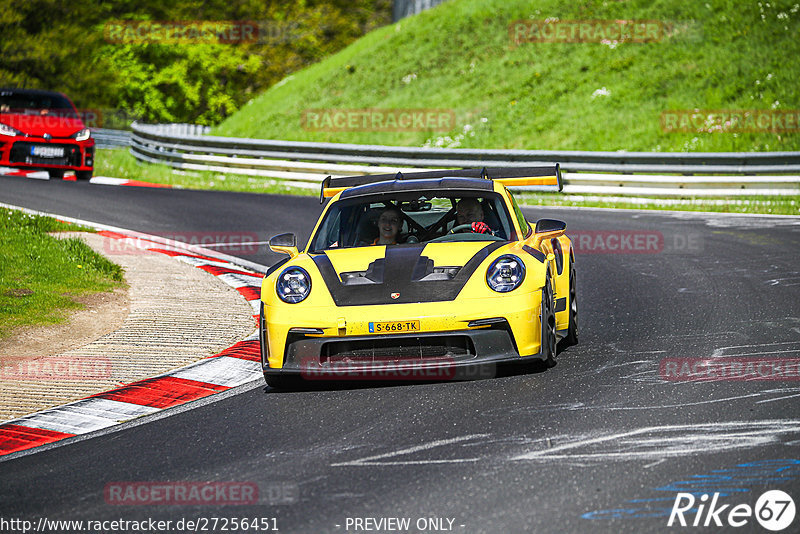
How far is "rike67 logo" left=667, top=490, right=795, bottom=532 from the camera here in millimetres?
→ 4105

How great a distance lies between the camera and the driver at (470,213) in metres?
7.77

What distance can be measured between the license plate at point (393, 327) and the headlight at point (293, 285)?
1.87ft

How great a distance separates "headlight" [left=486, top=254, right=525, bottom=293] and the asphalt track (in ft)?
1.96

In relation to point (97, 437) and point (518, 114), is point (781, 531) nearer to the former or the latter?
point (97, 437)

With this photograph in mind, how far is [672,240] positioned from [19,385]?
359 inches

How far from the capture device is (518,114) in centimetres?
2947
